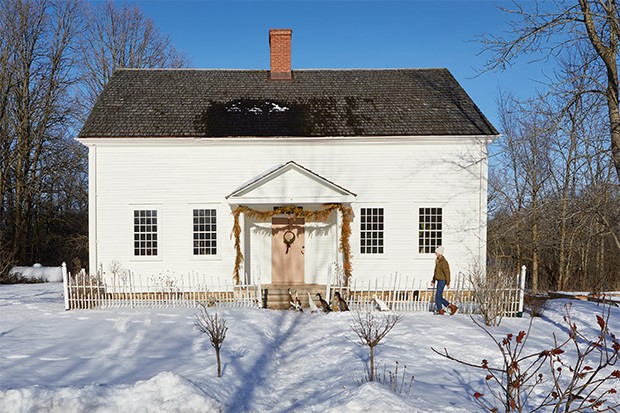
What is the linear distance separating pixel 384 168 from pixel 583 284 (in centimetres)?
1242

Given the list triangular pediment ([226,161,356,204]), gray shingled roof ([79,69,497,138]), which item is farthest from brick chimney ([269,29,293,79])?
triangular pediment ([226,161,356,204])

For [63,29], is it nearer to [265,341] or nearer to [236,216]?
[236,216]

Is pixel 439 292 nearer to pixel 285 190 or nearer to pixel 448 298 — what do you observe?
pixel 448 298

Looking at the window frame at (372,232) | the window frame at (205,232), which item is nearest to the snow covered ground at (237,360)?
the window frame at (205,232)

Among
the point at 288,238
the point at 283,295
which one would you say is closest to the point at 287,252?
the point at 288,238

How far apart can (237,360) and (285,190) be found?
302 inches

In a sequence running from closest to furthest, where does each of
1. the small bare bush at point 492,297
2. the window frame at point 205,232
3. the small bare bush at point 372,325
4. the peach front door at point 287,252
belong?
the small bare bush at point 372,325 < the small bare bush at point 492,297 < the window frame at point 205,232 < the peach front door at point 287,252

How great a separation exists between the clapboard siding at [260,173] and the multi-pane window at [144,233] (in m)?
0.19

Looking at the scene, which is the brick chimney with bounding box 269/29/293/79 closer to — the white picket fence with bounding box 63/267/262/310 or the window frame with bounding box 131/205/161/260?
the window frame with bounding box 131/205/161/260

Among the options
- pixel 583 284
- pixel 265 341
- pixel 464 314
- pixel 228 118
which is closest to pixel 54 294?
pixel 228 118

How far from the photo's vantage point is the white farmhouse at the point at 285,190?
629 inches

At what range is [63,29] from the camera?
28703mm

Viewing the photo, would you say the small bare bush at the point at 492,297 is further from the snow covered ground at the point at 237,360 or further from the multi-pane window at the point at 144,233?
the multi-pane window at the point at 144,233

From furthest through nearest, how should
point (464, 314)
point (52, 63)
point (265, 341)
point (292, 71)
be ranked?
1. point (52, 63)
2. point (292, 71)
3. point (464, 314)
4. point (265, 341)
